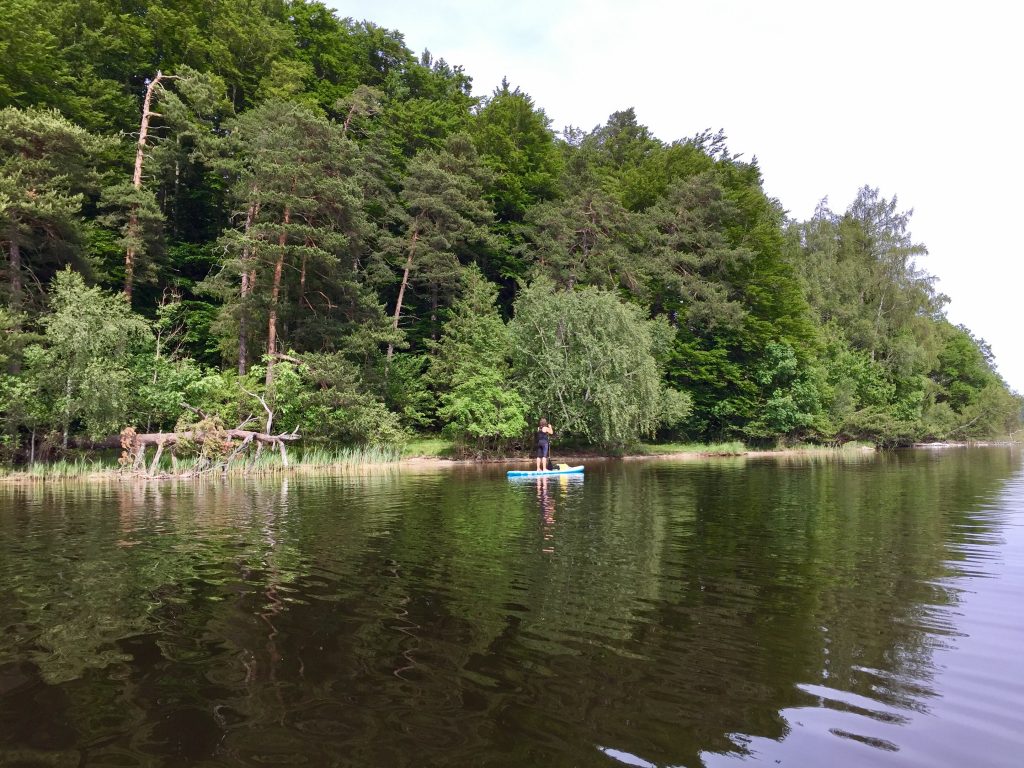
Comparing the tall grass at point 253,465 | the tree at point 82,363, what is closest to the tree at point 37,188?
the tree at point 82,363

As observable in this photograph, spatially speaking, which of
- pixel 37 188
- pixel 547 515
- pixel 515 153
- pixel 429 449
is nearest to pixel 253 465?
pixel 429 449

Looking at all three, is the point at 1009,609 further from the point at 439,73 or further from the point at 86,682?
the point at 439,73

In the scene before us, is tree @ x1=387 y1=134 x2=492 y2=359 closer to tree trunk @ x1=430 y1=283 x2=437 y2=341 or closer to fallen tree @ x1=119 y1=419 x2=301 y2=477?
tree trunk @ x1=430 y1=283 x2=437 y2=341

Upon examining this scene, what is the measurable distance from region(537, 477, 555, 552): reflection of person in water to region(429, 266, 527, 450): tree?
45.3ft

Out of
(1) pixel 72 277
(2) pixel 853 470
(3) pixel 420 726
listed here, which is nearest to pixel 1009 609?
(3) pixel 420 726

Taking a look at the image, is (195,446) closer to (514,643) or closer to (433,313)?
(433,313)

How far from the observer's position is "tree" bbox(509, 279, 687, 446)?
125 ft

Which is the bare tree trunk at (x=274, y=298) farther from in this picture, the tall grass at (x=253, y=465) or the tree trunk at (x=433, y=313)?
the tree trunk at (x=433, y=313)

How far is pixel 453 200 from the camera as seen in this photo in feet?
144

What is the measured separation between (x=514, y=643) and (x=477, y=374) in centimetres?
3257

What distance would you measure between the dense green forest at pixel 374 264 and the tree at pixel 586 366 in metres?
0.19

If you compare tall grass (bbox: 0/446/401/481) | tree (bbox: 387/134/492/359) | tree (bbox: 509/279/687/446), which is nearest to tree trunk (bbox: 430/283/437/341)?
tree (bbox: 387/134/492/359)

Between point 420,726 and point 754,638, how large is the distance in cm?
379

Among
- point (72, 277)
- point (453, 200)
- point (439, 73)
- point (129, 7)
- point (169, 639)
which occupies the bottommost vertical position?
point (169, 639)
